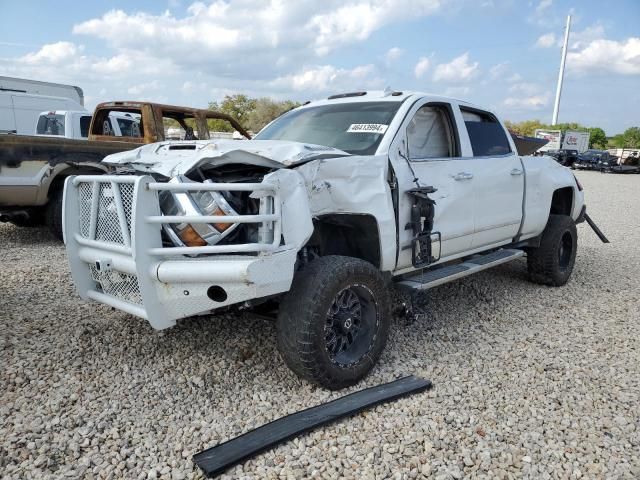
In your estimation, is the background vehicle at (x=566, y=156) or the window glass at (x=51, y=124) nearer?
the window glass at (x=51, y=124)

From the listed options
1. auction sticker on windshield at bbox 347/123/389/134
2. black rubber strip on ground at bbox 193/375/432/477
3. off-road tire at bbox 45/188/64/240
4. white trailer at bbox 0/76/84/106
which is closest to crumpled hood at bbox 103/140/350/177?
auction sticker on windshield at bbox 347/123/389/134

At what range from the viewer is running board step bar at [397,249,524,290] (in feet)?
13.0

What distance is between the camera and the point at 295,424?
290 cm

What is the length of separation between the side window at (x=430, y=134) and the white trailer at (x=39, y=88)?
1416 cm

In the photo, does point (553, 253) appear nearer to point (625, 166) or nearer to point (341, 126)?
point (341, 126)

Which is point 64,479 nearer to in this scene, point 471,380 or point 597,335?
point 471,380

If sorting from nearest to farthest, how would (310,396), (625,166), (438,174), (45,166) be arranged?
(310,396), (438,174), (45,166), (625,166)

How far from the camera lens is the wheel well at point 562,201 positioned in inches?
251

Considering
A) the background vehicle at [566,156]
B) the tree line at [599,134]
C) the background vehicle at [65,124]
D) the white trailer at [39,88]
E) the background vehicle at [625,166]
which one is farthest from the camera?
the tree line at [599,134]

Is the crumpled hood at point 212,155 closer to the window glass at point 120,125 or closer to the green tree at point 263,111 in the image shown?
the window glass at point 120,125

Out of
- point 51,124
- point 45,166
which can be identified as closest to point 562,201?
point 45,166

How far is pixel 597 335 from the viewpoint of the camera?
14.9ft

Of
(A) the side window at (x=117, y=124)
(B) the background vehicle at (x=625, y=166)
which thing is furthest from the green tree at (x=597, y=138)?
(A) the side window at (x=117, y=124)

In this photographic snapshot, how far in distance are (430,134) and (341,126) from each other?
793 millimetres
